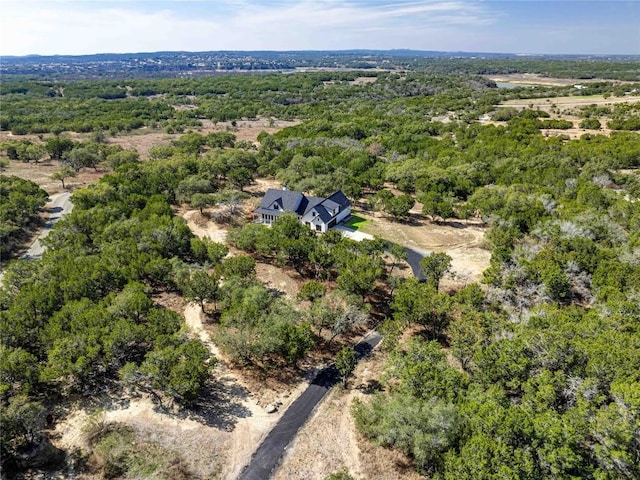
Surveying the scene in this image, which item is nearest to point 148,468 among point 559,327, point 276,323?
point 276,323

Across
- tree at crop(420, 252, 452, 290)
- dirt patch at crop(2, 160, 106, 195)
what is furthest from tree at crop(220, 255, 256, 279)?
dirt patch at crop(2, 160, 106, 195)

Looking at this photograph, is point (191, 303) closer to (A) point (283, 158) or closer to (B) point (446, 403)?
(B) point (446, 403)

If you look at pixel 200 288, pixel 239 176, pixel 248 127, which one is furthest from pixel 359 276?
pixel 248 127

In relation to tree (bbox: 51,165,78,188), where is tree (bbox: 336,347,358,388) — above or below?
below

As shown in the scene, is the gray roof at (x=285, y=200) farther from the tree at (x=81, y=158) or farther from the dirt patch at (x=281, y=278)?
the tree at (x=81, y=158)

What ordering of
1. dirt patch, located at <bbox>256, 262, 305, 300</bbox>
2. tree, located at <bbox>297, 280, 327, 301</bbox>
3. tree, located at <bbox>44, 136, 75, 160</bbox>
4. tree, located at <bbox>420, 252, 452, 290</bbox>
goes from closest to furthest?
1. tree, located at <bbox>297, 280, 327, 301</bbox>
2. tree, located at <bbox>420, 252, 452, 290</bbox>
3. dirt patch, located at <bbox>256, 262, 305, 300</bbox>
4. tree, located at <bbox>44, 136, 75, 160</bbox>

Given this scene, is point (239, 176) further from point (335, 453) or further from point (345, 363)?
point (335, 453)

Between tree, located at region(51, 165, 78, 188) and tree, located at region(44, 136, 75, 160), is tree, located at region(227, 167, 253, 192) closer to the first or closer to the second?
tree, located at region(51, 165, 78, 188)
